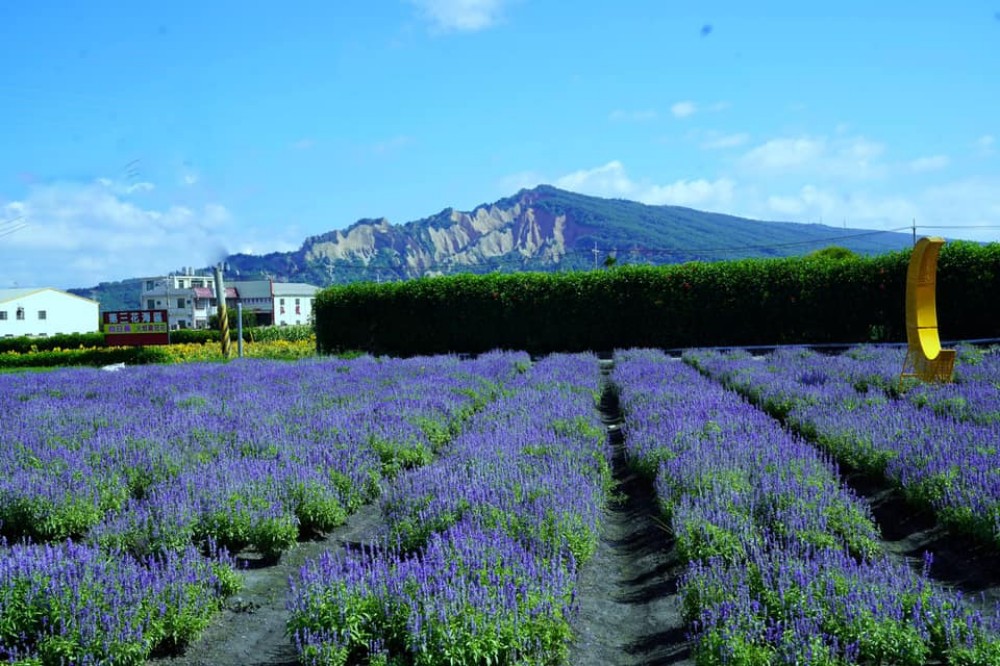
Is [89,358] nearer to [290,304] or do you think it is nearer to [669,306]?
[669,306]

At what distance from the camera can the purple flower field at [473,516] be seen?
11.9 ft

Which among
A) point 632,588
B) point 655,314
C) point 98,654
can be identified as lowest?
point 632,588

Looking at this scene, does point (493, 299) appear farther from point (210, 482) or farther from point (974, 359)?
point (210, 482)

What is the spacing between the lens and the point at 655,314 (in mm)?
23797

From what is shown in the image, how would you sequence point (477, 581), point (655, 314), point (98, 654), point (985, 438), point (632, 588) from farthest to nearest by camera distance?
1. point (655, 314)
2. point (985, 438)
3. point (632, 588)
4. point (477, 581)
5. point (98, 654)

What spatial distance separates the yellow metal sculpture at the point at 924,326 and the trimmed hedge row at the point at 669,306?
10943mm

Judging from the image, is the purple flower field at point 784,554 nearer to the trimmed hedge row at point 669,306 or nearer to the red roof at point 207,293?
the trimmed hedge row at point 669,306

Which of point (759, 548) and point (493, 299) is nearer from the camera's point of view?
point (759, 548)

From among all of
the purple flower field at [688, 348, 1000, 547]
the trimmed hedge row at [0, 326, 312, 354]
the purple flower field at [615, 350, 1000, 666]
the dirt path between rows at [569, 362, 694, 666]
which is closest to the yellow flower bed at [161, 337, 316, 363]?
the trimmed hedge row at [0, 326, 312, 354]

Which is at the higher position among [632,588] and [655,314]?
[655,314]

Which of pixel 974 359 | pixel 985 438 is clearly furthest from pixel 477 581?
pixel 974 359

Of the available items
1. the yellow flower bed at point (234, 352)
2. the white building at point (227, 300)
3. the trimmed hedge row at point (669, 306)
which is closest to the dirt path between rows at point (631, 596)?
the trimmed hedge row at point (669, 306)

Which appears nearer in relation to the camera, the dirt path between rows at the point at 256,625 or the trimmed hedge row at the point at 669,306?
the dirt path between rows at the point at 256,625

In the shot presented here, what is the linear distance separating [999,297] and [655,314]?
8.97 meters
